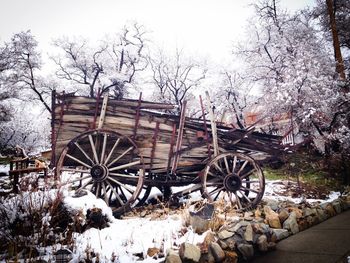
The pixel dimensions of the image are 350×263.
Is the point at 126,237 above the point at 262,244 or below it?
below

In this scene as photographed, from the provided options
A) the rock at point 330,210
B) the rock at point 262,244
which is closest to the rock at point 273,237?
the rock at point 262,244

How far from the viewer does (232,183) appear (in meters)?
6.36

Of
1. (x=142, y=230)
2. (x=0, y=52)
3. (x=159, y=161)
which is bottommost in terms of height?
(x=142, y=230)

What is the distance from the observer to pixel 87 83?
24922mm

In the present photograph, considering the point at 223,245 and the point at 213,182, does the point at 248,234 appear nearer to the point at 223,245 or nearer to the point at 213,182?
the point at 223,245

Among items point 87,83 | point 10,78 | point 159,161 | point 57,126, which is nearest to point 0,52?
point 10,78

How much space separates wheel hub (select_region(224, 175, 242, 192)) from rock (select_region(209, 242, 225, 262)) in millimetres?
3001

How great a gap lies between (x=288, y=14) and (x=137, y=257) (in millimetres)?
17627

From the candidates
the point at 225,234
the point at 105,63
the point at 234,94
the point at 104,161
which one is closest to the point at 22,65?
the point at 105,63

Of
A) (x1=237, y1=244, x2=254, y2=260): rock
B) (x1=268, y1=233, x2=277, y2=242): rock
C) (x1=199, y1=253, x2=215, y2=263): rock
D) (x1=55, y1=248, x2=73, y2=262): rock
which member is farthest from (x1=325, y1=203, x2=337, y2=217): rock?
(x1=55, y1=248, x2=73, y2=262): rock

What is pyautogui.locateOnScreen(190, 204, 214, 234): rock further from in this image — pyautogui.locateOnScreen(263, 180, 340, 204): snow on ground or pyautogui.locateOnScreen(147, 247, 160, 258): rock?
pyautogui.locateOnScreen(263, 180, 340, 204): snow on ground

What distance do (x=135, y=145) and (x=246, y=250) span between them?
3.34 metres

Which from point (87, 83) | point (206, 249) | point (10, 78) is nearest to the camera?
point (206, 249)

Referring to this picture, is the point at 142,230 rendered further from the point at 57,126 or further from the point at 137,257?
the point at 57,126
